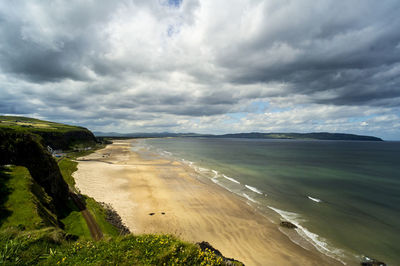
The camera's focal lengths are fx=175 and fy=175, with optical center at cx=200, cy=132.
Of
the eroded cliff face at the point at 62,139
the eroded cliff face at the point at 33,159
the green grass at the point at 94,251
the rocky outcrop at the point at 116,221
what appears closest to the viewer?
the green grass at the point at 94,251

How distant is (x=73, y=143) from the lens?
111 meters

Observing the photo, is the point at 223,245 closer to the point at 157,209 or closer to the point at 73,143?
the point at 157,209

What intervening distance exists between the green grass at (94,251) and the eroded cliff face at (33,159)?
12452mm

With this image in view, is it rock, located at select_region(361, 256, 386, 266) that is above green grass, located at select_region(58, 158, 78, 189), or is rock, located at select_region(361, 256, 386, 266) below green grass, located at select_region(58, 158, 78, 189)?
below

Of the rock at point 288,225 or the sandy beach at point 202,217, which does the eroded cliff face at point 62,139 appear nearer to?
the sandy beach at point 202,217

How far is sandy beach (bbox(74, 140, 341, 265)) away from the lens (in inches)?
704

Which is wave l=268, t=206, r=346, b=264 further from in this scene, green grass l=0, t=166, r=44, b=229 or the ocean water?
green grass l=0, t=166, r=44, b=229

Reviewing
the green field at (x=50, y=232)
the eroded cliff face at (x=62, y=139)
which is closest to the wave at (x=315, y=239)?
the green field at (x=50, y=232)

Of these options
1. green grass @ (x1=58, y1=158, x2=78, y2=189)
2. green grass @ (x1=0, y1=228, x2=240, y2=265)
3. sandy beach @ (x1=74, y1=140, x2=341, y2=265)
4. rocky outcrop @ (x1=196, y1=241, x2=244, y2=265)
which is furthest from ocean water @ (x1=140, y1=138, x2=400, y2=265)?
green grass @ (x1=58, y1=158, x2=78, y2=189)

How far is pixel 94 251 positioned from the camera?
27.7 feet

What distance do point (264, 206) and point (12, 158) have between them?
3319cm

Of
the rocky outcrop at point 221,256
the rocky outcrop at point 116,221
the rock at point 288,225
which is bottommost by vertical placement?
the rock at point 288,225

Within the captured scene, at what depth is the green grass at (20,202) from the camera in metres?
11.3

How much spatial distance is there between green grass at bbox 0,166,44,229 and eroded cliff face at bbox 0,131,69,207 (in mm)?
2306
